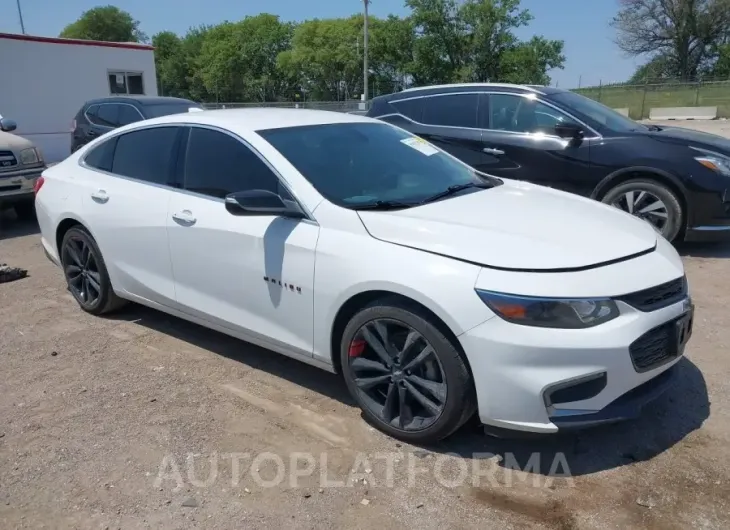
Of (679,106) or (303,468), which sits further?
(679,106)

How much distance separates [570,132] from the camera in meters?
6.54

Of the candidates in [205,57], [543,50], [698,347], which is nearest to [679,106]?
[543,50]

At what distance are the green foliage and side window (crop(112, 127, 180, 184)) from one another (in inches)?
2183

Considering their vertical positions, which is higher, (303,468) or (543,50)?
(543,50)

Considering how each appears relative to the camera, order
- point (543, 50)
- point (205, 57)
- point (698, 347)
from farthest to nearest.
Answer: point (205, 57) → point (543, 50) → point (698, 347)

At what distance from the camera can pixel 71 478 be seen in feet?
10.1

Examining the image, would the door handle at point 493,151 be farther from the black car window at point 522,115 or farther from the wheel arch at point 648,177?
the wheel arch at point 648,177

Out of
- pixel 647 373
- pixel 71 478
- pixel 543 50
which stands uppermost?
pixel 543 50

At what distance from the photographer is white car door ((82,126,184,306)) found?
4258mm

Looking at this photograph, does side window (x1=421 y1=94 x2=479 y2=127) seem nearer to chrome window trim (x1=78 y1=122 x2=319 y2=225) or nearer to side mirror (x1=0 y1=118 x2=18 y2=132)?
chrome window trim (x1=78 y1=122 x2=319 y2=225)

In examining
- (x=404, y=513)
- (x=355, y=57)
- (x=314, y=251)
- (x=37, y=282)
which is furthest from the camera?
Result: (x=355, y=57)

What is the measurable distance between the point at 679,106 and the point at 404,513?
129 feet

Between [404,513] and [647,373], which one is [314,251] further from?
[647,373]

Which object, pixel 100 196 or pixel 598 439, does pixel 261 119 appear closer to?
pixel 100 196
